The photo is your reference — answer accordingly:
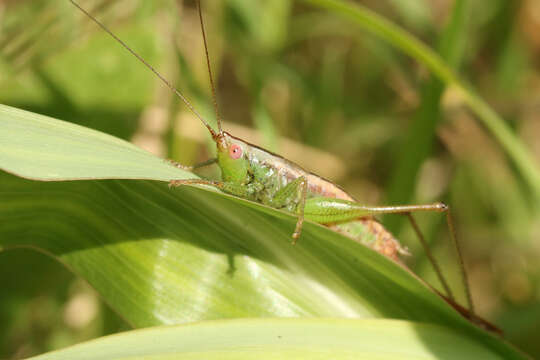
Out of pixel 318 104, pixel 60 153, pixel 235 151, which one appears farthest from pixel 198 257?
pixel 318 104

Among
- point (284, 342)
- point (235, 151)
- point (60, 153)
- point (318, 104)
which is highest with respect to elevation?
point (318, 104)

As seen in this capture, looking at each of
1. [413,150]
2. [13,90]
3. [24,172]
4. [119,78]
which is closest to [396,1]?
[413,150]

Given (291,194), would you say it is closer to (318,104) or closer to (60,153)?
(60,153)

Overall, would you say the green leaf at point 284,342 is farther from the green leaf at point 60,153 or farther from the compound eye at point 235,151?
the compound eye at point 235,151

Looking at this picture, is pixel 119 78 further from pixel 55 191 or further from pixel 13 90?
pixel 55 191

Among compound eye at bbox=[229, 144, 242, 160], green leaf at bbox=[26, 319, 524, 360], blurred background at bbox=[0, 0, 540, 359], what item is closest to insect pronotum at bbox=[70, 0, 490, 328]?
compound eye at bbox=[229, 144, 242, 160]

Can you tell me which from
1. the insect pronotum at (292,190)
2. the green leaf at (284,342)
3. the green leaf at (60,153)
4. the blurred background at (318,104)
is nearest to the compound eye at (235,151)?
the insect pronotum at (292,190)

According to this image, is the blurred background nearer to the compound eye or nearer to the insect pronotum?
the insect pronotum
